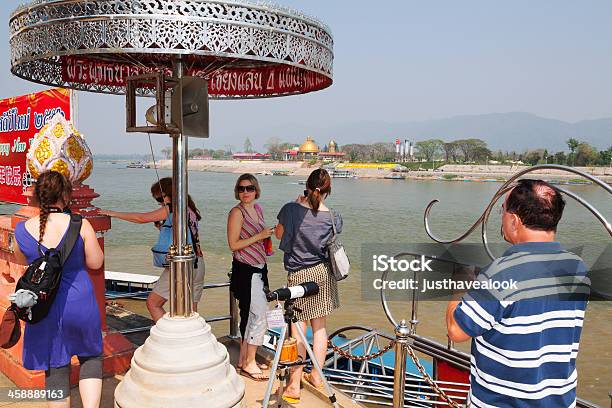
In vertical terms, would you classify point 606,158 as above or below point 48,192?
above

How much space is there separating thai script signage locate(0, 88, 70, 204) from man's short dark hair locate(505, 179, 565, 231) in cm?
→ 433

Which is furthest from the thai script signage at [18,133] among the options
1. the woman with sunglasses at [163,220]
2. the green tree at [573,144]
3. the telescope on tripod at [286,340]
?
the green tree at [573,144]

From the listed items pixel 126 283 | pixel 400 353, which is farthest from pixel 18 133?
pixel 126 283

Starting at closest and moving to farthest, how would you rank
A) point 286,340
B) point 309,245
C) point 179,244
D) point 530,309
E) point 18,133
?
point 530,309, point 179,244, point 286,340, point 309,245, point 18,133

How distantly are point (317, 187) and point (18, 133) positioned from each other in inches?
156

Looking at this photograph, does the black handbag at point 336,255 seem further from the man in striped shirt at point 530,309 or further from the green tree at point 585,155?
the green tree at point 585,155

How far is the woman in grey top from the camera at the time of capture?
3.31 m

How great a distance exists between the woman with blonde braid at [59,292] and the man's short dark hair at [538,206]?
1967 mm

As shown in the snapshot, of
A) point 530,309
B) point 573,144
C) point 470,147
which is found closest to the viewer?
point 530,309

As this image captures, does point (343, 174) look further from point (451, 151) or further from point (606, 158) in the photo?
point (606, 158)

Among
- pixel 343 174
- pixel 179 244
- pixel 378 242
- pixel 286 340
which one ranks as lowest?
pixel 378 242

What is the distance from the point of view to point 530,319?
184 cm

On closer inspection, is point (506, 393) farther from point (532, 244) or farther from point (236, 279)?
point (236, 279)

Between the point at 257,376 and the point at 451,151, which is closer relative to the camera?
the point at 257,376
